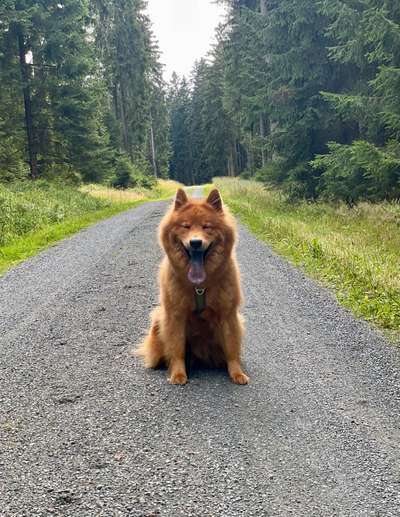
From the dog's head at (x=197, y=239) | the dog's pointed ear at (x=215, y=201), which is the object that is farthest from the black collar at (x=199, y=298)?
the dog's pointed ear at (x=215, y=201)

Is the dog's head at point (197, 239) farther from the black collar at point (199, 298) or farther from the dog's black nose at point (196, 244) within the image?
the black collar at point (199, 298)

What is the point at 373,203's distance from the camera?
14.5 metres

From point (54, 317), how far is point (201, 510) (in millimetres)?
4336

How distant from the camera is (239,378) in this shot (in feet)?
14.2

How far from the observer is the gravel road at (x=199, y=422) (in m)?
2.76

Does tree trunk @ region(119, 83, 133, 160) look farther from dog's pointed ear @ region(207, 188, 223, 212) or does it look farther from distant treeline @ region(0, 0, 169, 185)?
dog's pointed ear @ region(207, 188, 223, 212)

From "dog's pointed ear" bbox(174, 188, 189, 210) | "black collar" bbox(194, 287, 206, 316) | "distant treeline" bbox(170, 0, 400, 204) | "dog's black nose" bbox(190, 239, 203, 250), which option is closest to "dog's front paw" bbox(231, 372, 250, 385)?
"black collar" bbox(194, 287, 206, 316)

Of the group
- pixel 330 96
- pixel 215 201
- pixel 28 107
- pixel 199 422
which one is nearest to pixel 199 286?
pixel 215 201

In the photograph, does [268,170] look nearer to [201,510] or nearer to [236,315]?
[236,315]

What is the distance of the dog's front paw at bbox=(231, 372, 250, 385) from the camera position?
433 centimetres

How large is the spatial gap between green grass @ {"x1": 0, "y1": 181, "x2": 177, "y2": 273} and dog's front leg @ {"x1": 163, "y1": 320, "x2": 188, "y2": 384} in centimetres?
648

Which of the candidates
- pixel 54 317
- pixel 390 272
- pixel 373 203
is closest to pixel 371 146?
pixel 373 203

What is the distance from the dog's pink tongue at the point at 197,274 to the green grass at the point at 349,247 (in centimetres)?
269

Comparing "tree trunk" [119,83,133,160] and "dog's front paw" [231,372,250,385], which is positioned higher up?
"tree trunk" [119,83,133,160]
